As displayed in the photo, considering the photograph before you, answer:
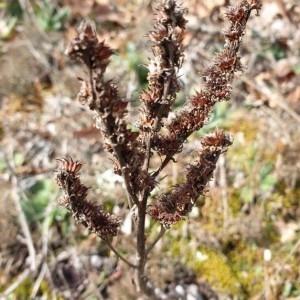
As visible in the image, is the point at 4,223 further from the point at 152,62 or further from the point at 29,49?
the point at 152,62

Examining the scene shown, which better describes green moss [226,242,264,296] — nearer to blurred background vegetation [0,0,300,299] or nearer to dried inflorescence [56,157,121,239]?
blurred background vegetation [0,0,300,299]

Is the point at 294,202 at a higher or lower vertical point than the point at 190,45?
lower

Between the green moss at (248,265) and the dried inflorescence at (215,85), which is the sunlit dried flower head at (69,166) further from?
the green moss at (248,265)

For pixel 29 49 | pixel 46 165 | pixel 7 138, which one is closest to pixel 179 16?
pixel 46 165

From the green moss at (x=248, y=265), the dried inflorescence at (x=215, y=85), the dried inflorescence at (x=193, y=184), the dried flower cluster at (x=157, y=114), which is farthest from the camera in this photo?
the green moss at (x=248, y=265)

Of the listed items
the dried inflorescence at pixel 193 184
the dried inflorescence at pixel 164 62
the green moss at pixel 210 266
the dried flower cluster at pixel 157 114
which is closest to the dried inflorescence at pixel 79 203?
the dried flower cluster at pixel 157 114

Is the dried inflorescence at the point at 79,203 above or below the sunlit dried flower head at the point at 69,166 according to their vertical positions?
below

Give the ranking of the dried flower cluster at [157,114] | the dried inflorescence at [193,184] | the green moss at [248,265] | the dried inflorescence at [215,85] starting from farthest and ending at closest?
the green moss at [248,265], the dried inflorescence at [193,184], the dried inflorescence at [215,85], the dried flower cluster at [157,114]

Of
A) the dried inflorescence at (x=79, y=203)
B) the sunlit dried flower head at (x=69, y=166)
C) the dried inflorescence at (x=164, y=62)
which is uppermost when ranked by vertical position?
the dried inflorescence at (x=164, y=62)

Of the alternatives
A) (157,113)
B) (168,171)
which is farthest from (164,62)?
(168,171)
